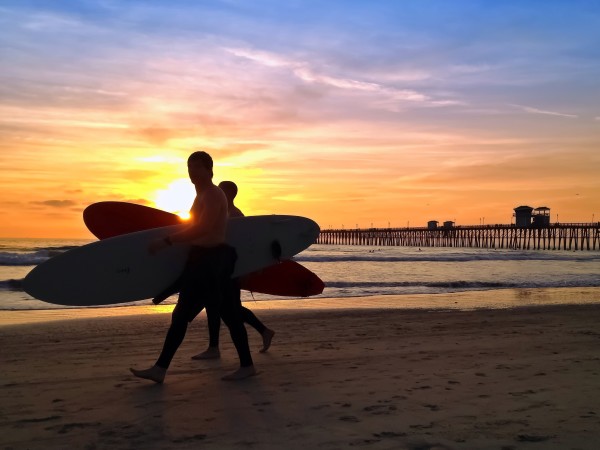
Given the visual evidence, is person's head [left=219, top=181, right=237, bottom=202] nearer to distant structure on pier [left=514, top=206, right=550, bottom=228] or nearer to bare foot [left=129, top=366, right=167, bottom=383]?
bare foot [left=129, top=366, right=167, bottom=383]

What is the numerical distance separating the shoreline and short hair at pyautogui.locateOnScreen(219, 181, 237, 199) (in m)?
4.35

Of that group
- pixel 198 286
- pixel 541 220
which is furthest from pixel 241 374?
pixel 541 220

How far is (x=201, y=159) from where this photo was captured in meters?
4.14

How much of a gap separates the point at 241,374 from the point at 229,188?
166 centimetres

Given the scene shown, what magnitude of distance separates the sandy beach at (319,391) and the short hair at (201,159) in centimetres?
148

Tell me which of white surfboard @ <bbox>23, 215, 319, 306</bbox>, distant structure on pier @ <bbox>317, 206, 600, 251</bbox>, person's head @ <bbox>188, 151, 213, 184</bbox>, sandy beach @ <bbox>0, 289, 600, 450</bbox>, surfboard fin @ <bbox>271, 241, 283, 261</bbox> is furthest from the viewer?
distant structure on pier @ <bbox>317, 206, 600, 251</bbox>

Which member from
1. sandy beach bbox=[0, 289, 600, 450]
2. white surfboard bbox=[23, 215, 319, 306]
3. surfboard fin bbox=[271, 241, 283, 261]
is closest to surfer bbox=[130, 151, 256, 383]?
sandy beach bbox=[0, 289, 600, 450]

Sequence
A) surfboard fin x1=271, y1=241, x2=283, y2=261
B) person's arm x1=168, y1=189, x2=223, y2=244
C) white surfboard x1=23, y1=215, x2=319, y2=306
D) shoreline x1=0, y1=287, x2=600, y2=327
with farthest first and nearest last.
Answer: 1. shoreline x1=0, y1=287, x2=600, y2=327
2. surfboard fin x1=271, y1=241, x2=283, y2=261
3. white surfboard x1=23, y1=215, x2=319, y2=306
4. person's arm x1=168, y1=189, x2=223, y2=244

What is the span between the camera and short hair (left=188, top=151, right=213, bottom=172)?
4129mm

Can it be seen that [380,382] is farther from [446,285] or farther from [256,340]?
[446,285]

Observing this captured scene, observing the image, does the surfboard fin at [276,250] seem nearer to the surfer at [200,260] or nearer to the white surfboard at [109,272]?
the white surfboard at [109,272]

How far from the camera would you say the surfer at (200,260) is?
4.01 m

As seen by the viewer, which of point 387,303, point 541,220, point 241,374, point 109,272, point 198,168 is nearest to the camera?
point 198,168

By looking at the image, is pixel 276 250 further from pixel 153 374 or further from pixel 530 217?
pixel 530 217
